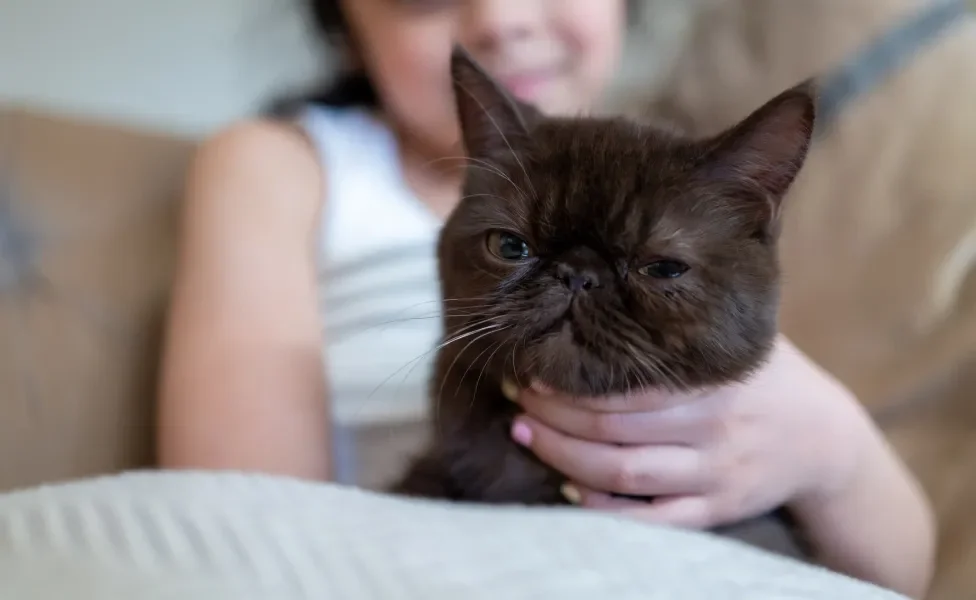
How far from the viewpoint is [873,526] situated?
0.77 m

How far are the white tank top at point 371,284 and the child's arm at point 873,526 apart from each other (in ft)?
1.75

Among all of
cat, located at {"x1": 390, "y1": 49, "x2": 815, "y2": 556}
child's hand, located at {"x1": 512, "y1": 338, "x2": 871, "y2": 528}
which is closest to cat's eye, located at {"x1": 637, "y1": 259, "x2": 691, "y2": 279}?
cat, located at {"x1": 390, "y1": 49, "x2": 815, "y2": 556}

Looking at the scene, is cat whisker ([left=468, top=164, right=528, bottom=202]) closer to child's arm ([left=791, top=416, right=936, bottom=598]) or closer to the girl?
the girl

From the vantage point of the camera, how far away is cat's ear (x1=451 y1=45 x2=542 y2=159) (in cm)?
69

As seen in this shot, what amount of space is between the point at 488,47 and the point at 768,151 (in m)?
0.51

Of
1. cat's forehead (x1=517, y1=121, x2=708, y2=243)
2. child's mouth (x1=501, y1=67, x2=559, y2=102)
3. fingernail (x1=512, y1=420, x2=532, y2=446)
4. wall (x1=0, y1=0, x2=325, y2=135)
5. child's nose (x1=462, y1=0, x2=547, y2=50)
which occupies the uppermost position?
wall (x1=0, y1=0, x2=325, y2=135)

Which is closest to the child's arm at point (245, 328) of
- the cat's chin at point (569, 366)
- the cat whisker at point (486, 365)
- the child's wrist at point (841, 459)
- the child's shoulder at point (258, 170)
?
the child's shoulder at point (258, 170)

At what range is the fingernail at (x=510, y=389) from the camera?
670 mm

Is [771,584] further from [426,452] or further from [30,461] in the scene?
[30,461]

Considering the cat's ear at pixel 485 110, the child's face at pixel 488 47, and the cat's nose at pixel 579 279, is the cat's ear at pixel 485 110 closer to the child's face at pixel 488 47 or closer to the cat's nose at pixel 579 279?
the cat's nose at pixel 579 279

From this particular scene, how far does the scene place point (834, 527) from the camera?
2.48ft

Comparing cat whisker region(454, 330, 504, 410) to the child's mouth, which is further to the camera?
the child's mouth

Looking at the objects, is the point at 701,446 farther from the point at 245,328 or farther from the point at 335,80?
the point at 335,80

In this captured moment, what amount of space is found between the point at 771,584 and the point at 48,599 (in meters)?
0.44
